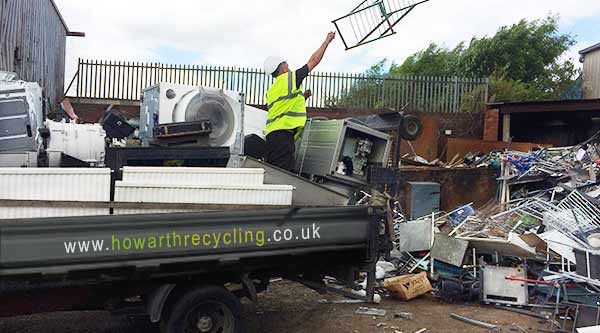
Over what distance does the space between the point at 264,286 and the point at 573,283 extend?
124 inches

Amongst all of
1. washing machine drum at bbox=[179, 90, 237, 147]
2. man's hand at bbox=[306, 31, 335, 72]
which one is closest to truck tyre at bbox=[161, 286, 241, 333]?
washing machine drum at bbox=[179, 90, 237, 147]

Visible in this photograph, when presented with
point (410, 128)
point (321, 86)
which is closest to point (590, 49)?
point (321, 86)

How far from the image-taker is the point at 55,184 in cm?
389

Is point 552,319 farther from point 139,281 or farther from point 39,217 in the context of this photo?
point 39,217

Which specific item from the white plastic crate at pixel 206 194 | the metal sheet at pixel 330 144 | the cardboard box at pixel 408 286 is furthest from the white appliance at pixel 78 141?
the cardboard box at pixel 408 286

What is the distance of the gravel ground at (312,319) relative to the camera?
16.4ft

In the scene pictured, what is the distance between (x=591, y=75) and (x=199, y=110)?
18721 millimetres

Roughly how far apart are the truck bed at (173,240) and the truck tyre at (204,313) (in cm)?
30

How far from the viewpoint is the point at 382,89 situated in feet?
49.3

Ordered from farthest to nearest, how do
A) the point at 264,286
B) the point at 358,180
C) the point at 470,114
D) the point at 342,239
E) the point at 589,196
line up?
the point at 470,114, the point at 589,196, the point at 358,180, the point at 264,286, the point at 342,239

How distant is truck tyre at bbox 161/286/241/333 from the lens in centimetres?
411

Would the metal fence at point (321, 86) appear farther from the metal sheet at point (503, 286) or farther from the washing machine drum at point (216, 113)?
the metal sheet at point (503, 286)

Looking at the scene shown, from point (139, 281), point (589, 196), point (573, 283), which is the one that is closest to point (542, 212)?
point (589, 196)

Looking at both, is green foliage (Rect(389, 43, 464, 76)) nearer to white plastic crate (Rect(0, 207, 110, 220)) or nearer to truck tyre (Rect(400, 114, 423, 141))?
truck tyre (Rect(400, 114, 423, 141))
